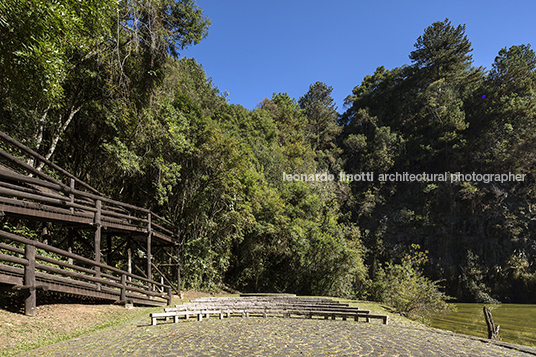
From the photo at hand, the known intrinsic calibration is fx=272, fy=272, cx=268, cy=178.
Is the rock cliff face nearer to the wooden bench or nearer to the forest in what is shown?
the forest

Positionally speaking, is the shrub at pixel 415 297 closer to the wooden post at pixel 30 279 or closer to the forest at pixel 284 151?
the forest at pixel 284 151

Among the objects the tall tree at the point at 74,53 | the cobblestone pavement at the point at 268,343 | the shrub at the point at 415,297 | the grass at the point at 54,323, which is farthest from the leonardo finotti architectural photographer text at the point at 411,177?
the grass at the point at 54,323

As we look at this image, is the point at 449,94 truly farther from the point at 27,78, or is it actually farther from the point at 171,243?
the point at 27,78

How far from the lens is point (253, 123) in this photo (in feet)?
107

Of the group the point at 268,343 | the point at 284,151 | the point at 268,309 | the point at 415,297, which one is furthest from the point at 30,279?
the point at 284,151

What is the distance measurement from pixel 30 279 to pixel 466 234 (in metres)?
45.0

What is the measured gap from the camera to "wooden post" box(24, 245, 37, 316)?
6398mm

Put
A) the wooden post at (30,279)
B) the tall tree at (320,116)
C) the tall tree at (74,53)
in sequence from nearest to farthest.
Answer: the wooden post at (30,279)
the tall tree at (74,53)
the tall tree at (320,116)

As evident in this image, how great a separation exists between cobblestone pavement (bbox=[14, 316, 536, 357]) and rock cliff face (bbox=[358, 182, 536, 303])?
3370 cm

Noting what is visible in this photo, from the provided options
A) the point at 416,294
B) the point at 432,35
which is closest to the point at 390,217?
the point at 416,294

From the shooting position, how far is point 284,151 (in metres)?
34.2

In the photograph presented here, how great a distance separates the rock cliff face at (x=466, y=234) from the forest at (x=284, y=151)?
173mm

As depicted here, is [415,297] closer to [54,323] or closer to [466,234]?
[54,323]

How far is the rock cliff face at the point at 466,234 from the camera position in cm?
3219
